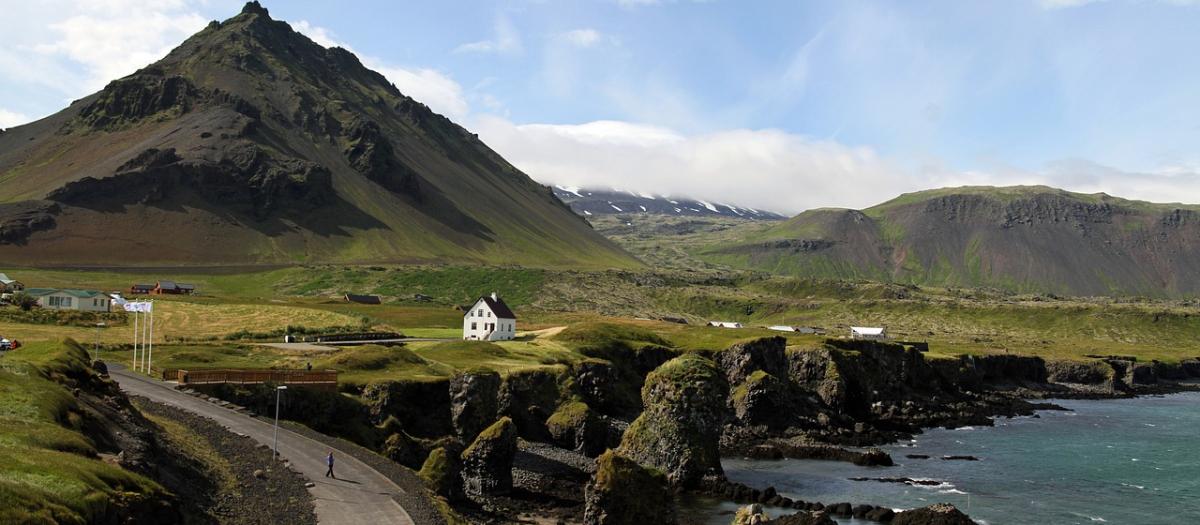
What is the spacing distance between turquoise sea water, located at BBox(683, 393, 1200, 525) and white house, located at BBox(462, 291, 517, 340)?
44.1 metres

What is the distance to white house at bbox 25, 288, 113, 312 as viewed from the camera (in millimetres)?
101250

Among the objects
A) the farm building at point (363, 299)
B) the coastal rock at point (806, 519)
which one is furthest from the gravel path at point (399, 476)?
the farm building at point (363, 299)

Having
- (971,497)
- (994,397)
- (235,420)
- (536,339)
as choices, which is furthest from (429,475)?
(994,397)

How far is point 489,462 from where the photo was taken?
51.3 m

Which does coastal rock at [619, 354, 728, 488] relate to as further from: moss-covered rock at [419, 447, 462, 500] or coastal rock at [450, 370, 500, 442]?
moss-covered rock at [419, 447, 462, 500]

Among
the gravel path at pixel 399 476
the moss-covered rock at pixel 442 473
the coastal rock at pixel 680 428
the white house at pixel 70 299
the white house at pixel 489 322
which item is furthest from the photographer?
the white house at pixel 489 322

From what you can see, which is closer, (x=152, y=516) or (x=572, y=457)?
(x=152, y=516)

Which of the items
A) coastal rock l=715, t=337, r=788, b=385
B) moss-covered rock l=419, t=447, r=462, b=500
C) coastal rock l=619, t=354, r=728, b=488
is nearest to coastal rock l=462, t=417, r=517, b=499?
moss-covered rock l=419, t=447, r=462, b=500

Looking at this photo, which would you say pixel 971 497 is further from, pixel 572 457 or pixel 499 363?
pixel 499 363

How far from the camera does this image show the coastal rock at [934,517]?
4628 cm

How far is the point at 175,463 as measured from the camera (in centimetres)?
3609

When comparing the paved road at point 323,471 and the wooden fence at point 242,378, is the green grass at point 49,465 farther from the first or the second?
the wooden fence at point 242,378

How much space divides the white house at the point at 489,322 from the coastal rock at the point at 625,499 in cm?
6157

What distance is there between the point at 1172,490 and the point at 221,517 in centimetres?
6916
